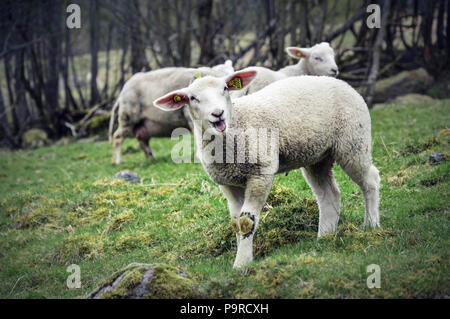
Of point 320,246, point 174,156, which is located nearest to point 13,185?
point 174,156

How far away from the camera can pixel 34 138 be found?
62.6 feet

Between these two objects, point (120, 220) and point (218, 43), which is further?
point (218, 43)

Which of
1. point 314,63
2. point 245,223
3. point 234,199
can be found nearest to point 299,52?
point 314,63

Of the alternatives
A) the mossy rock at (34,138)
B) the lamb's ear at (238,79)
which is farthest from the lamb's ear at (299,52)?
the mossy rock at (34,138)

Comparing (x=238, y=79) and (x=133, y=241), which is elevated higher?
(x=238, y=79)

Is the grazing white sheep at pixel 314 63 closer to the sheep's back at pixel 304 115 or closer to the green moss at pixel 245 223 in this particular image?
the sheep's back at pixel 304 115

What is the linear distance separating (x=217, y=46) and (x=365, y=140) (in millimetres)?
14061

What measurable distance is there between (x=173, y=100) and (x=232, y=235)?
1767mm

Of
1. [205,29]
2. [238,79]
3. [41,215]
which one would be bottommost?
[41,215]

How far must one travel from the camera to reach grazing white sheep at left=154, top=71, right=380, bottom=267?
4.65 meters

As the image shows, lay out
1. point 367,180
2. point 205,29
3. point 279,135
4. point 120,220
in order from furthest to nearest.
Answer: point 205,29 → point 120,220 → point 367,180 → point 279,135

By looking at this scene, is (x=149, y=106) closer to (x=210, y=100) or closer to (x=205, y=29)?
(x=205, y=29)

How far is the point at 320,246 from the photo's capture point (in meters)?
4.88

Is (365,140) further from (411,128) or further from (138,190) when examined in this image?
(411,128)
